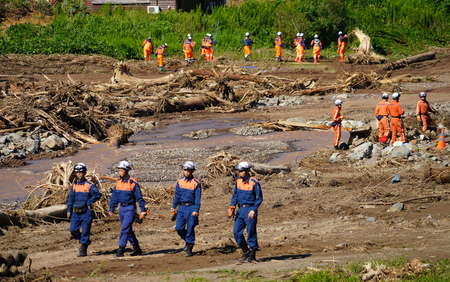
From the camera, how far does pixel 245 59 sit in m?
32.9

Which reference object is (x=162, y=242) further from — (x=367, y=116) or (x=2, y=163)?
(x=367, y=116)

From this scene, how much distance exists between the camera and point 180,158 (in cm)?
1534

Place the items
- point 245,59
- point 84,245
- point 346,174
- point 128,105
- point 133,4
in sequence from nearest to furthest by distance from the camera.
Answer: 1. point 84,245
2. point 346,174
3. point 128,105
4. point 245,59
5. point 133,4

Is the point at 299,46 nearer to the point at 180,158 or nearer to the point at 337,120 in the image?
the point at 337,120

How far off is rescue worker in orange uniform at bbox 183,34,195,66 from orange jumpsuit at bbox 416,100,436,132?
17.6m

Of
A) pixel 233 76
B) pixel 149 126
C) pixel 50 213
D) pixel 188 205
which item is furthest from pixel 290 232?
pixel 233 76

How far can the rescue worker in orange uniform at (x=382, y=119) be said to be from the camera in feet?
50.0

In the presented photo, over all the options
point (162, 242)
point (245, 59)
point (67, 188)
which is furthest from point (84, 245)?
point (245, 59)

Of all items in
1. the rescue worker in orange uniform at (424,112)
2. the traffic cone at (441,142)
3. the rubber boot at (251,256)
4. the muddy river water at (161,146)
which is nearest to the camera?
the rubber boot at (251,256)

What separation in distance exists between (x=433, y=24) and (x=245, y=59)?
15.3m

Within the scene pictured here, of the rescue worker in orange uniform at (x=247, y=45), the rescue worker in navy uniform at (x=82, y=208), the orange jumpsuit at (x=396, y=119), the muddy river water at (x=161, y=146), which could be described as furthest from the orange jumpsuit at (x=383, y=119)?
the rescue worker in orange uniform at (x=247, y=45)

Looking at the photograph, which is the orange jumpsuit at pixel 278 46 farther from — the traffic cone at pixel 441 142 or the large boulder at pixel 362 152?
the traffic cone at pixel 441 142

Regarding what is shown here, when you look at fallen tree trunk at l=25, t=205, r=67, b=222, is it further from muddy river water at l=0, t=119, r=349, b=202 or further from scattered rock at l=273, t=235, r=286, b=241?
scattered rock at l=273, t=235, r=286, b=241

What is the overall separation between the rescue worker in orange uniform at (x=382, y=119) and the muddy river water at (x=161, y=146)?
1281mm
